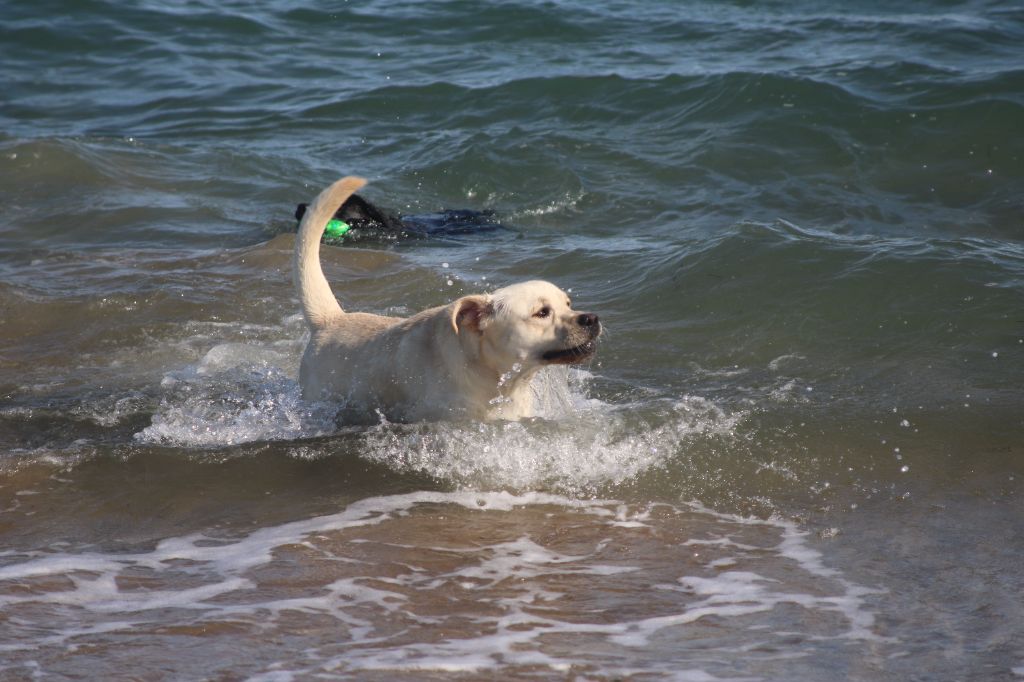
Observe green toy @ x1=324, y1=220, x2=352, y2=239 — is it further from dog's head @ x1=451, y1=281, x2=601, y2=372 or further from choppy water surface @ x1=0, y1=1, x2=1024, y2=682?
dog's head @ x1=451, y1=281, x2=601, y2=372

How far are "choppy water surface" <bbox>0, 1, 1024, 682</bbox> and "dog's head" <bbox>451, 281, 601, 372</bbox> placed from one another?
0.46 m

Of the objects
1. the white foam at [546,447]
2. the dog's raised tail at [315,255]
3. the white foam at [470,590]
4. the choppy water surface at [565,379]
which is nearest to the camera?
the white foam at [470,590]

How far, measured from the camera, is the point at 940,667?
13.0ft

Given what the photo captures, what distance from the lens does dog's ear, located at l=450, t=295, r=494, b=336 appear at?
623 centimetres

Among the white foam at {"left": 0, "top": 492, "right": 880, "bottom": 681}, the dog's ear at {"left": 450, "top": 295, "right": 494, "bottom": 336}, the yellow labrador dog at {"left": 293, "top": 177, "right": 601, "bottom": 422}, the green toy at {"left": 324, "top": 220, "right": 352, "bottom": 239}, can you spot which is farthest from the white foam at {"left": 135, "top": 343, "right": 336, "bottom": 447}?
the green toy at {"left": 324, "top": 220, "right": 352, "bottom": 239}

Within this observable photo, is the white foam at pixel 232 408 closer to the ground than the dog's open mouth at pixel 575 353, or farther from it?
closer to the ground

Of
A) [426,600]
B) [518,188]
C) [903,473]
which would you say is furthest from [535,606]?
[518,188]

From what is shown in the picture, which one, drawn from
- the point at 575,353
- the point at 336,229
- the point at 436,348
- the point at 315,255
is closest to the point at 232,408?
the point at 315,255

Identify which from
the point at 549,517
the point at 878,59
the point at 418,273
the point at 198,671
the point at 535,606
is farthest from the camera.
→ the point at 878,59

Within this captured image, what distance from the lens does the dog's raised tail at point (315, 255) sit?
661cm

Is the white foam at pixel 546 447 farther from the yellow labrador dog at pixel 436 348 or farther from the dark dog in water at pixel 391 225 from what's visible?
the dark dog in water at pixel 391 225

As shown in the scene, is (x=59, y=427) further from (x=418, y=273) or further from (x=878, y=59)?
(x=878, y=59)

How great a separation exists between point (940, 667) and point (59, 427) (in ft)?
15.9

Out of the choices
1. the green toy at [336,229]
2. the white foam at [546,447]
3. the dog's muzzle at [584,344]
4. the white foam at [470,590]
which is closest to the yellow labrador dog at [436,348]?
the dog's muzzle at [584,344]
